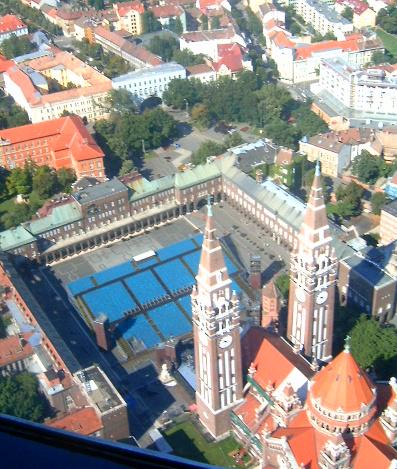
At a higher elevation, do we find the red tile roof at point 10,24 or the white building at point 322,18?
the red tile roof at point 10,24

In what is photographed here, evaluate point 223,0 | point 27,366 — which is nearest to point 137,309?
point 27,366

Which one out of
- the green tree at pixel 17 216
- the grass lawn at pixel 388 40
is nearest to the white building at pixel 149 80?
the green tree at pixel 17 216

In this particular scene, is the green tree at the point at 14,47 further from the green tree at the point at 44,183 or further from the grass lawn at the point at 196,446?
the grass lawn at the point at 196,446

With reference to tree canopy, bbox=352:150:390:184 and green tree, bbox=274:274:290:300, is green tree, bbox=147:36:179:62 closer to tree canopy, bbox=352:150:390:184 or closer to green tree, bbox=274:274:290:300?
tree canopy, bbox=352:150:390:184

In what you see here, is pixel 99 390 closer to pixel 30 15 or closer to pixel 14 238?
pixel 14 238

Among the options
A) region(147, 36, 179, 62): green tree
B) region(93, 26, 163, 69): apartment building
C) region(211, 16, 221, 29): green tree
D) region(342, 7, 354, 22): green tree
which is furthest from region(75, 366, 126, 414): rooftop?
region(342, 7, 354, 22): green tree

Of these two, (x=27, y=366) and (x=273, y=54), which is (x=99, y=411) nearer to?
(x=27, y=366)
